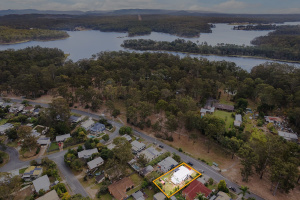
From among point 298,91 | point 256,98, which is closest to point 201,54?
point 256,98

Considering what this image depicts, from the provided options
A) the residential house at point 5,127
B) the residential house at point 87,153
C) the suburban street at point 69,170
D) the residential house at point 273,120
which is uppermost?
the residential house at point 5,127

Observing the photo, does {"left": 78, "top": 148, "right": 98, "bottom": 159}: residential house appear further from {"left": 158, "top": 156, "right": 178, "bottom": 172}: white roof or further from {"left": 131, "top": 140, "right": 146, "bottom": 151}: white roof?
{"left": 158, "top": 156, "right": 178, "bottom": 172}: white roof

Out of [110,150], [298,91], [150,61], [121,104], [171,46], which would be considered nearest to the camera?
[110,150]

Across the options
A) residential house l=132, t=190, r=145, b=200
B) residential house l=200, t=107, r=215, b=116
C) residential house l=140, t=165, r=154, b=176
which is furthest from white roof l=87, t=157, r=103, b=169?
residential house l=200, t=107, r=215, b=116

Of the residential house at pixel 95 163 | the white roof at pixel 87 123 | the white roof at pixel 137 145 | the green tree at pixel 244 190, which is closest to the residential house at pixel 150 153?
the white roof at pixel 137 145

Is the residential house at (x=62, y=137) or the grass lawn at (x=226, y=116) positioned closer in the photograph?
the residential house at (x=62, y=137)

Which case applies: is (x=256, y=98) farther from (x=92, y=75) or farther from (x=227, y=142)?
(x=92, y=75)

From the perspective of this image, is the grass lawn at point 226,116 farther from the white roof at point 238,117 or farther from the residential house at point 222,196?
the residential house at point 222,196
